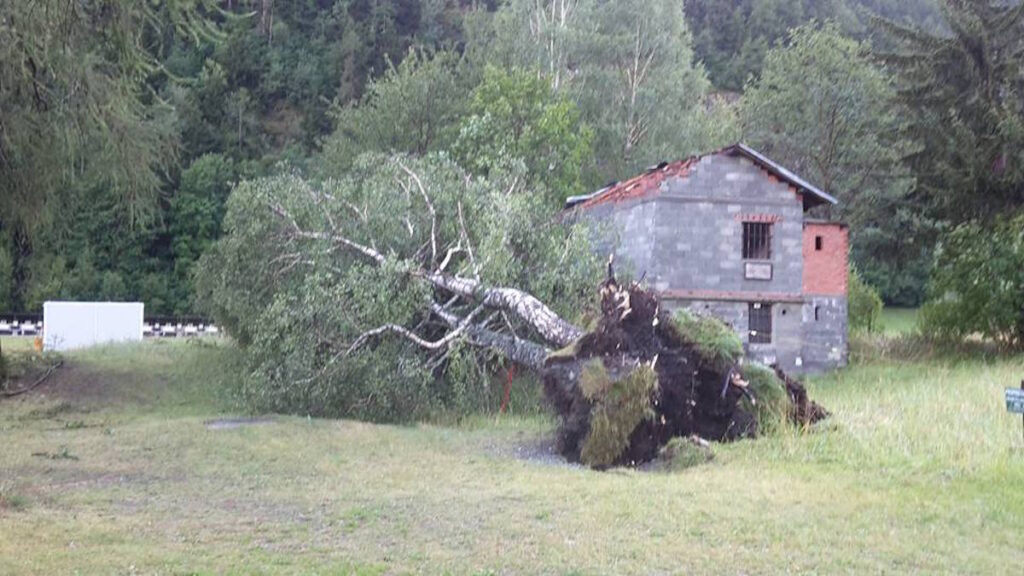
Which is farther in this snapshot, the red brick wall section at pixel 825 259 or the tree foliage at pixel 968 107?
the tree foliage at pixel 968 107

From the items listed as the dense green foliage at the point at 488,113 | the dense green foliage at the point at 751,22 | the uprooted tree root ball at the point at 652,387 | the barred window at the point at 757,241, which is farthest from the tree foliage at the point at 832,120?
the uprooted tree root ball at the point at 652,387

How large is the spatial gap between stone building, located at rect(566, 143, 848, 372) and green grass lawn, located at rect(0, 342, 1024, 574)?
8.33m

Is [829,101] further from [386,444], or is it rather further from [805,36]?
[386,444]

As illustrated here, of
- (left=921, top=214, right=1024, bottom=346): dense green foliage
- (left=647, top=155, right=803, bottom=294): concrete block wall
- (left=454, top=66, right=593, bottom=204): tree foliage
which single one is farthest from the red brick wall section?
(left=454, top=66, right=593, bottom=204): tree foliage

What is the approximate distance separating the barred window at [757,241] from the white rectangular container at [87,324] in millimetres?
17442

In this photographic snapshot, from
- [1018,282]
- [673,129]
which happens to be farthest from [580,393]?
[673,129]

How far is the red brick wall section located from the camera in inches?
983

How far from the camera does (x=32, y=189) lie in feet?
61.9

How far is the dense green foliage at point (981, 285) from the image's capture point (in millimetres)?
24016

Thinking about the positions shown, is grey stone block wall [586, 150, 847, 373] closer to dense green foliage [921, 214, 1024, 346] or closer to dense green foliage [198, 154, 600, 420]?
dense green foliage [921, 214, 1024, 346]

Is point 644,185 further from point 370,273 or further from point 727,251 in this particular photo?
point 370,273

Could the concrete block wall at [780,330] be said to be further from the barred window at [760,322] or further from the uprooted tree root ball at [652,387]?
the uprooted tree root ball at [652,387]

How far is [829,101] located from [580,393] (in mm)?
31627

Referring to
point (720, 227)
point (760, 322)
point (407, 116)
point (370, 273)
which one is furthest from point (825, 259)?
point (407, 116)
